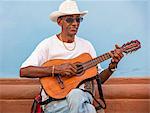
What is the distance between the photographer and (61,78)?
4.22 metres

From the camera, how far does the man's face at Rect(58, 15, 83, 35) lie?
435cm

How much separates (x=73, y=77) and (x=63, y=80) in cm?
→ 9

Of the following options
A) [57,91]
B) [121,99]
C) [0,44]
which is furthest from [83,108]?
[0,44]

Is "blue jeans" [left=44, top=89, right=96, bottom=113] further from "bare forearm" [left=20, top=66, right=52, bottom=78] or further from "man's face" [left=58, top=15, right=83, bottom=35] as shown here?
"man's face" [left=58, top=15, right=83, bottom=35]

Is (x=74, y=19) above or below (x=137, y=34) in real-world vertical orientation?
above

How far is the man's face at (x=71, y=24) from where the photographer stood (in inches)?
171

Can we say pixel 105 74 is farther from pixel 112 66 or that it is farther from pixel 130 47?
pixel 130 47

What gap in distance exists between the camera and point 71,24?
436cm

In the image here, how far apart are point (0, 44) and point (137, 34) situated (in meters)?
1.45

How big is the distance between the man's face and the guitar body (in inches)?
10.5

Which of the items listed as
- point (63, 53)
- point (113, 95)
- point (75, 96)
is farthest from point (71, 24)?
point (113, 95)

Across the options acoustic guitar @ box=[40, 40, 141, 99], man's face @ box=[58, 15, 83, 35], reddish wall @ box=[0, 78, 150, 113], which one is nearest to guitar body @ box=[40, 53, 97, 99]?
acoustic guitar @ box=[40, 40, 141, 99]

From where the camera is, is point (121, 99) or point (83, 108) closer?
point (83, 108)

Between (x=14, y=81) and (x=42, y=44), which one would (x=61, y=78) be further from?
(x=14, y=81)
